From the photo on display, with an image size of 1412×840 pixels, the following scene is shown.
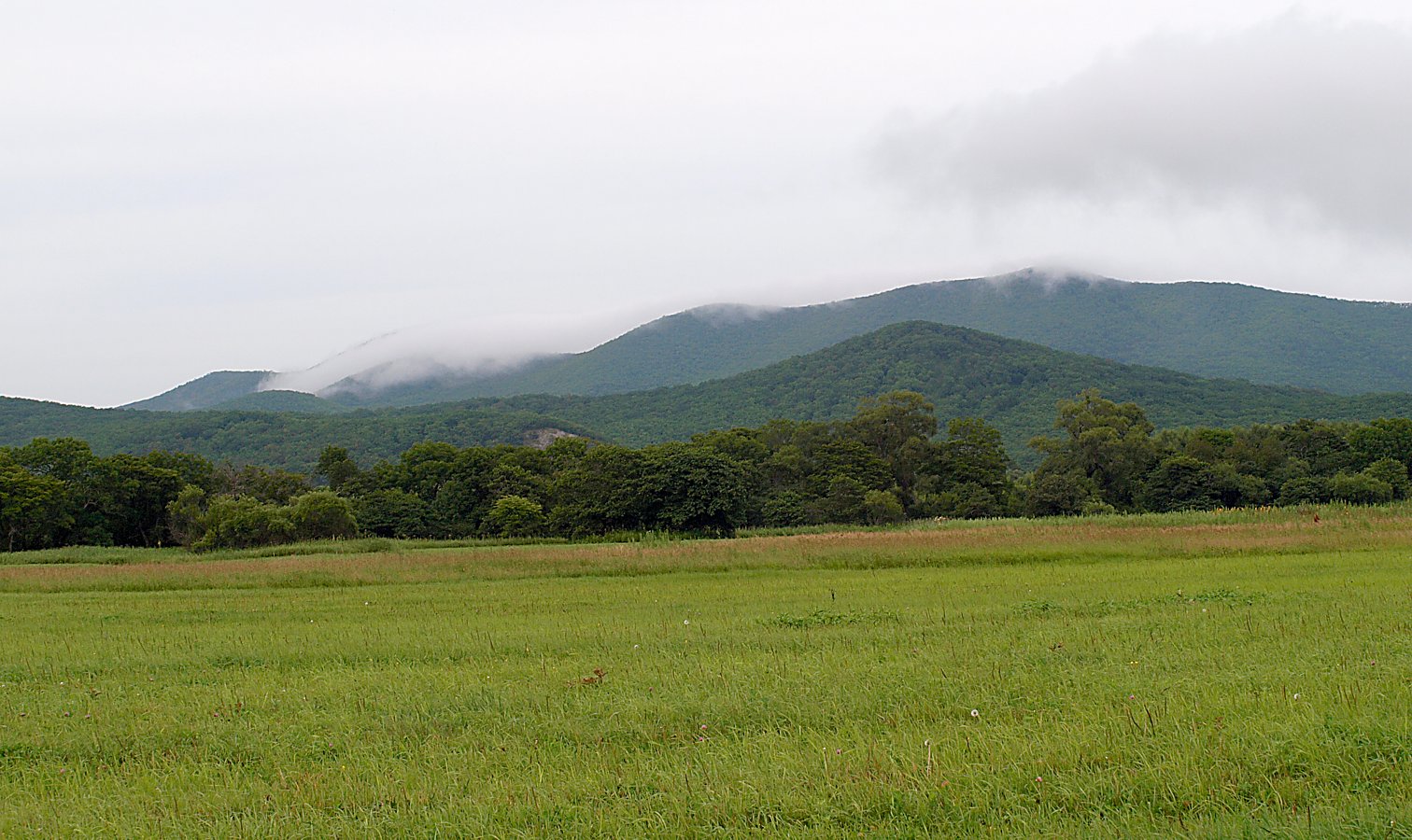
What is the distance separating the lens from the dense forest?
229 ft

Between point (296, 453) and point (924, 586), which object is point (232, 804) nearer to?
point (924, 586)

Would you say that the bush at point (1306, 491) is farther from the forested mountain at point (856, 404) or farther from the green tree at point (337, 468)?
the green tree at point (337, 468)

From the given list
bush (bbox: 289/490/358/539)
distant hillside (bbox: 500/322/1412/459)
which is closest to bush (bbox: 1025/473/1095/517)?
bush (bbox: 289/490/358/539)

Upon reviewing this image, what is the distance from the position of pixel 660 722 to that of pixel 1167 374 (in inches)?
7503

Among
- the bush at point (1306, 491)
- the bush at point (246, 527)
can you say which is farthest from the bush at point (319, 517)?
the bush at point (1306, 491)

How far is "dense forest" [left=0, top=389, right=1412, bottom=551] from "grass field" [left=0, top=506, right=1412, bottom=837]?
163ft

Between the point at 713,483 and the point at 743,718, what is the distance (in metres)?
59.4

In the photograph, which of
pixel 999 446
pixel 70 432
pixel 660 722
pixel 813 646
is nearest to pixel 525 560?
pixel 813 646

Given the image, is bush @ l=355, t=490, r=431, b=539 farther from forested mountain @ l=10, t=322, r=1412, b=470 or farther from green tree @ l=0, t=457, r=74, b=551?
forested mountain @ l=10, t=322, r=1412, b=470

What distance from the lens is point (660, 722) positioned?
9.15 metres

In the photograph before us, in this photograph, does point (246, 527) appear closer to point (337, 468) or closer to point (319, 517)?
point (319, 517)

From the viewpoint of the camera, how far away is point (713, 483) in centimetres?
6850

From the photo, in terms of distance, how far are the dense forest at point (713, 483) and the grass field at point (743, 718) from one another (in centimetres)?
4963

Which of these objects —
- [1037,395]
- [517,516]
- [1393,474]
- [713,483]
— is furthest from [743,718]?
[1037,395]
